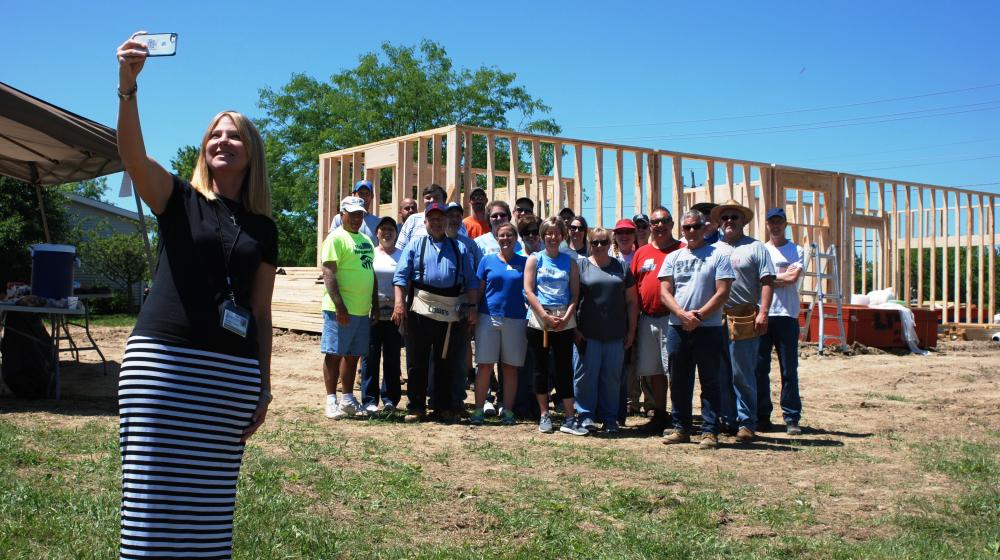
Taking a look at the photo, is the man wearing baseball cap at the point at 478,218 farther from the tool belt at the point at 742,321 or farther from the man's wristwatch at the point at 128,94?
the man's wristwatch at the point at 128,94

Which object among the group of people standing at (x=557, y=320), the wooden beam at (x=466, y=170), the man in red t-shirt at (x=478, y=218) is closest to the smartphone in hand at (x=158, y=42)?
the group of people standing at (x=557, y=320)

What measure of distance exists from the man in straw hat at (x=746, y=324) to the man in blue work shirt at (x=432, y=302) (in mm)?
2361

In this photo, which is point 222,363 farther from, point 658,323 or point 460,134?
point 460,134

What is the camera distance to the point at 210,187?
9.05ft

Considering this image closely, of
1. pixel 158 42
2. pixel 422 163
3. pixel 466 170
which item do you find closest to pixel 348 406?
pixel 158 42

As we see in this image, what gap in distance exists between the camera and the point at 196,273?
2.55 m

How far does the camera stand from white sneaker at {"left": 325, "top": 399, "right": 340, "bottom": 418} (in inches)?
311

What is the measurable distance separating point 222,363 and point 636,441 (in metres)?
5.15

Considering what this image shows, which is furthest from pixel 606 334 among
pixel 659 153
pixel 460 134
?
pixel 659 153

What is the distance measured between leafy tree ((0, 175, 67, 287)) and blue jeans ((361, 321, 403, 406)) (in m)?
21.6

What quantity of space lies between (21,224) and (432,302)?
25083 millimetres

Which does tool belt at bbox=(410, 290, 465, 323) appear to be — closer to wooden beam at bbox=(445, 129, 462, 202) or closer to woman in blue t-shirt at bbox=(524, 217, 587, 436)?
woman in blue t-shirt at bbox=(524, 217, 587, 436)

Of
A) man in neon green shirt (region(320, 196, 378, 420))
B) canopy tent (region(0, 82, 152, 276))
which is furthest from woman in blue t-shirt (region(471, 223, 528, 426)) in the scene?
canopy tent (region(0, 82, 152, 276))

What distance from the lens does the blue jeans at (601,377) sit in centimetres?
763
